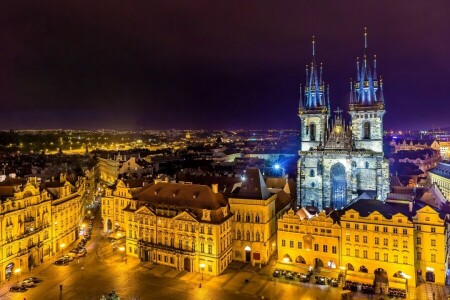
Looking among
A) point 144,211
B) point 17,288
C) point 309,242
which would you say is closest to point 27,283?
point 17,288

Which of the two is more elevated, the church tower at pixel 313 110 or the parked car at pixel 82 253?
the church tower at pixel 313 110

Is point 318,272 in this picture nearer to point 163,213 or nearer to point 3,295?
point 163,213

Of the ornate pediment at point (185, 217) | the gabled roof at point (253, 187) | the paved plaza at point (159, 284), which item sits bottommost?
the paved plaza at point (159, 284)

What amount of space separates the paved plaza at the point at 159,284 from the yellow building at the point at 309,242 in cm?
417

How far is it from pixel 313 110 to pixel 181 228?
4652cm

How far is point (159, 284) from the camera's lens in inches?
2212

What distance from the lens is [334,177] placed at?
3290 inches

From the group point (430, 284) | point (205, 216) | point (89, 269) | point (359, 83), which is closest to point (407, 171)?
point (359, 83)

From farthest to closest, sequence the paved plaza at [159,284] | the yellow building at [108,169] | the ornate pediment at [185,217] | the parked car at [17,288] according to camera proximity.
→ the yellow building at [108,169]
the ornate pediment at [185,217]
the parked car at [17,288]
the paved plaza at [159,284]

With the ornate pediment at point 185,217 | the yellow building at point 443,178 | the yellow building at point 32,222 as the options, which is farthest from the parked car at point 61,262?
the yellow building at point 443,178

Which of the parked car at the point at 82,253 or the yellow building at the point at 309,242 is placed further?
the parked car at the point at 82,253

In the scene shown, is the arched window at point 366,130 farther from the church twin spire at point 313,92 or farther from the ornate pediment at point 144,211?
the ornate pediment at point 144,211

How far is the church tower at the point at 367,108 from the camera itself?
82.0 metres

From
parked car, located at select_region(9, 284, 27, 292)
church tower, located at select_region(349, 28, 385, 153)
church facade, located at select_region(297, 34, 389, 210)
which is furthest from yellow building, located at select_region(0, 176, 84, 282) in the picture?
church tower, located at select_region(349, 28, 385, 153)
